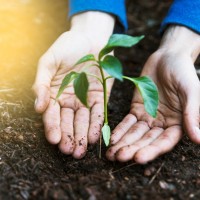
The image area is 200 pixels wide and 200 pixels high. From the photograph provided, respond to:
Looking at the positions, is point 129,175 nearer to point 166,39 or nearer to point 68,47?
point 68,47

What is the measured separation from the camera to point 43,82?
5.89 feet

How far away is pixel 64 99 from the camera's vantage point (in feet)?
6.34

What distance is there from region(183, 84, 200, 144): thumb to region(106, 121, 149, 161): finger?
22 cm

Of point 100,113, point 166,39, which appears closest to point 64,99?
point 100,113

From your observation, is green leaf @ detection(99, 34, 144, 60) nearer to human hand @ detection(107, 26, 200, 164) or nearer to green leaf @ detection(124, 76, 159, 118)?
green leaf @ detection(124, 76, 159, 118)

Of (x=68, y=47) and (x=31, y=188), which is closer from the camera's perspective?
(x=31, y=188)

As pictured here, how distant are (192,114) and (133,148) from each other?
0.32 m

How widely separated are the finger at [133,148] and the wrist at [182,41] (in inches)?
23.7

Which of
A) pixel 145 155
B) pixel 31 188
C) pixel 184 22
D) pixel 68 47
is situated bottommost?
pixel 31 188

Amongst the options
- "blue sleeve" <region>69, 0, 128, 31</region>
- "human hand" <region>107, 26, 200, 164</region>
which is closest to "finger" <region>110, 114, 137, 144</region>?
"human hand" <region>107, 26, 200, 164</region>

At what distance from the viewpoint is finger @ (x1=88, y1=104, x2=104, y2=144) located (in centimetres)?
176

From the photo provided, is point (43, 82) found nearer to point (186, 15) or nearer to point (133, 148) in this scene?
point (133, 148)

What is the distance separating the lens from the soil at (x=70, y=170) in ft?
4.69

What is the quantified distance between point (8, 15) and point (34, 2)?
0.36m
